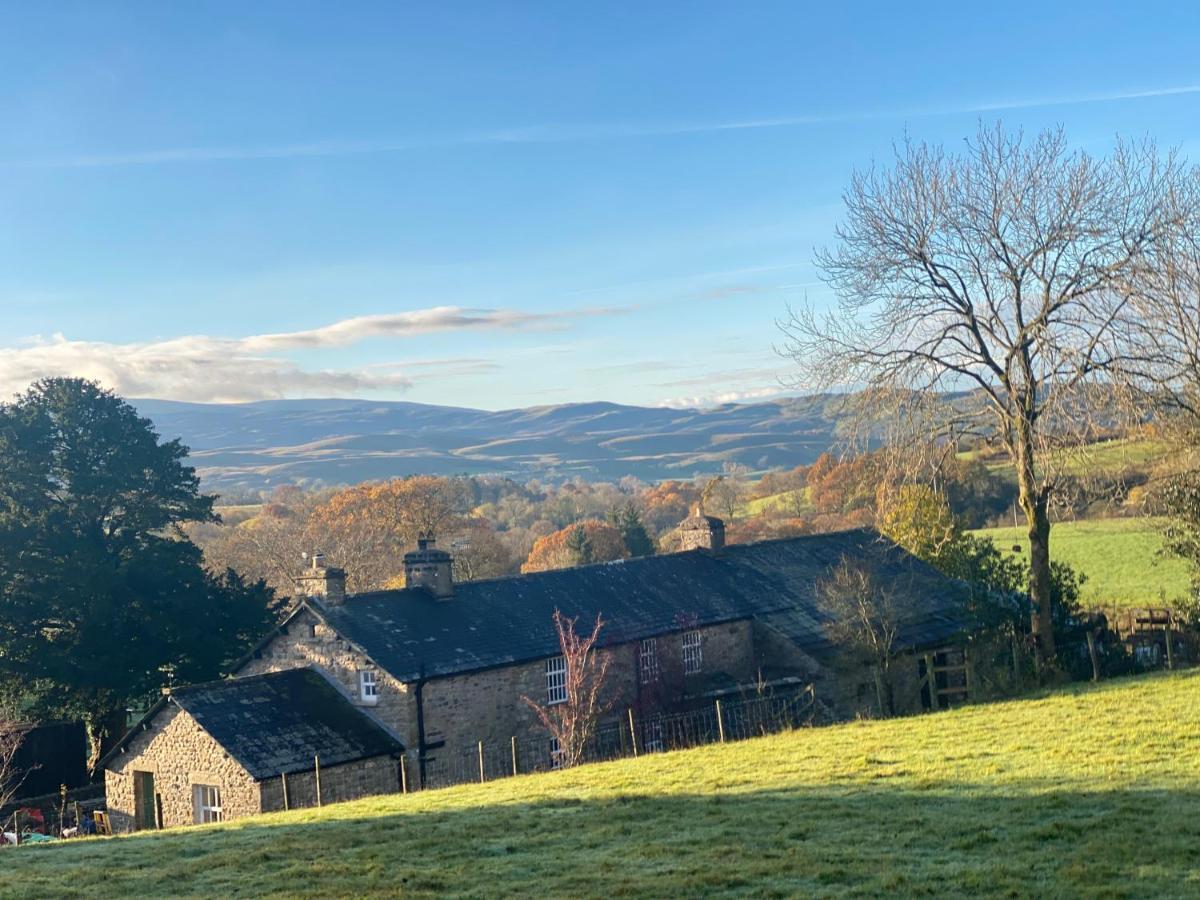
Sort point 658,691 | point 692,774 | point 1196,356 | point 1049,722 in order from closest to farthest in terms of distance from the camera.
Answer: point 692,774 → point 1049,722 → point 1196,356 → point 658,691

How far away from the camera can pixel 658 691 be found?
105 feet

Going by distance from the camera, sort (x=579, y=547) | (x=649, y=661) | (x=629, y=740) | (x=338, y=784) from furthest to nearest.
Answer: (x=579, y=547) < (x=649, y=661) < (x=629, y=740) < (x=338, y=784)

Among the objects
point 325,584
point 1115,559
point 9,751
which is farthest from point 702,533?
point 1115,559

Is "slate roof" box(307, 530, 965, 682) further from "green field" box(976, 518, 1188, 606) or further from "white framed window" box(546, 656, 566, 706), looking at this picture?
"green field" box(976, 518, 1188, 606)

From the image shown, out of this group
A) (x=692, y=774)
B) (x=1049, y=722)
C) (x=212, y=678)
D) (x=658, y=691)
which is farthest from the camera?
(x=212, y=678)

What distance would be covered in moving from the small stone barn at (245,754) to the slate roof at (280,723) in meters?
0.03

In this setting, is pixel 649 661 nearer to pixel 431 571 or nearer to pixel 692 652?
pixel 692 652

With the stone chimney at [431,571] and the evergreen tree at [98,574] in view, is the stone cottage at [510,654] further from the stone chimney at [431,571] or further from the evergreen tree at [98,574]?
the evergreen tree at [98,574]

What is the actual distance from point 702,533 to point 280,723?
1781cm

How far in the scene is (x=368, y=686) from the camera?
28.8 meters

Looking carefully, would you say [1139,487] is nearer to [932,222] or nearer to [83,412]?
[932,222]

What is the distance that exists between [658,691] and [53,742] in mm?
20908

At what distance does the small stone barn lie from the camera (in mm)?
25375

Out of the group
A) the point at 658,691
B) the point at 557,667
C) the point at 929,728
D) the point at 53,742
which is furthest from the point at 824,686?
the point at 53,742
